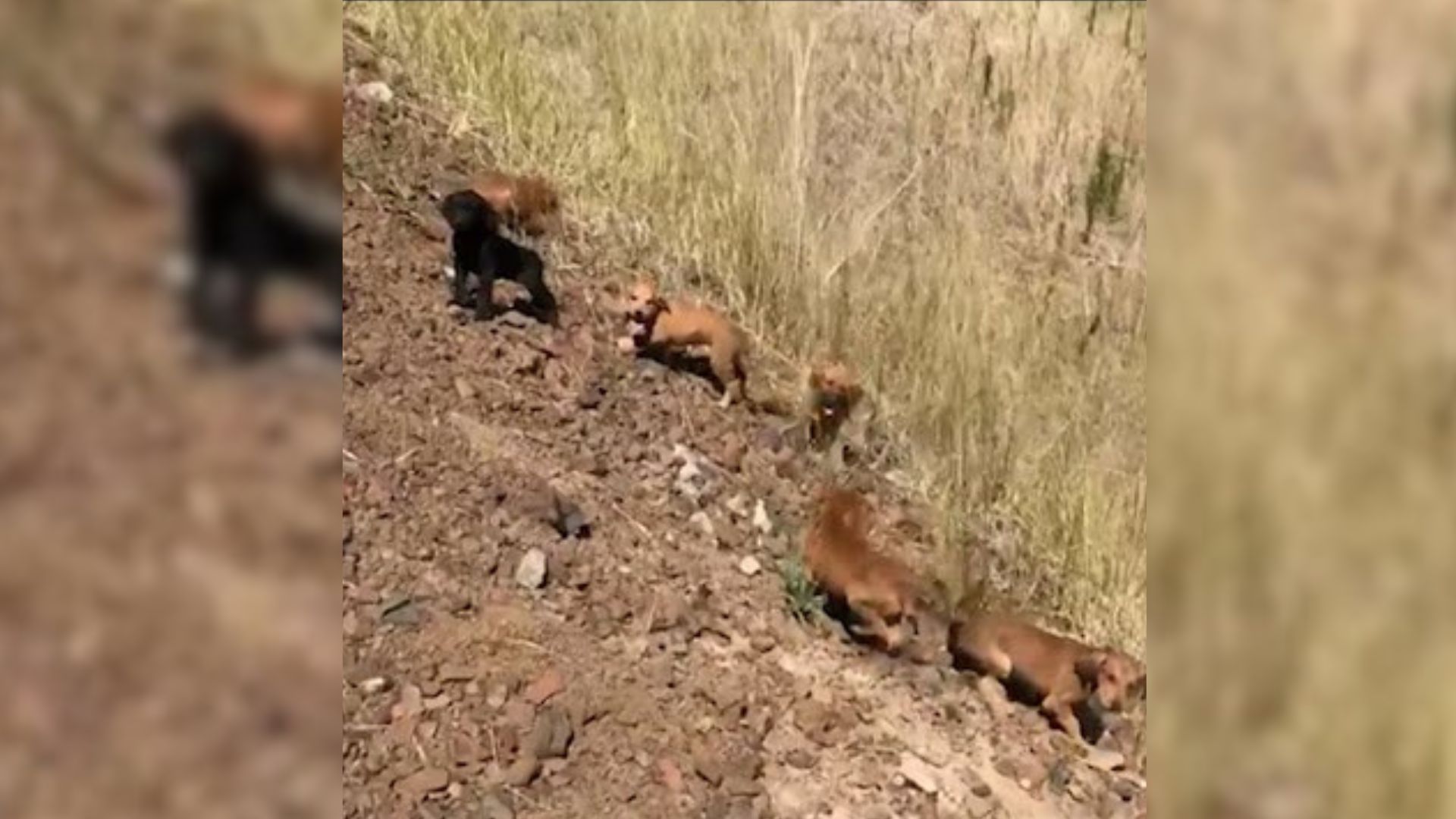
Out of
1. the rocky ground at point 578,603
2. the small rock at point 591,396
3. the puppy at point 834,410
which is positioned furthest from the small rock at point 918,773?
the small rock at point 591,396

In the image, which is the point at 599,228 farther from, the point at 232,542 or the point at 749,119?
the point at 232,542

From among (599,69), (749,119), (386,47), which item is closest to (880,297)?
(749,119)

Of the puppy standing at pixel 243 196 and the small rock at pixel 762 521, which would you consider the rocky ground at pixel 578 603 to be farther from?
the puppy standing at pixel 243 196

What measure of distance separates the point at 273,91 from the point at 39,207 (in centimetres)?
8

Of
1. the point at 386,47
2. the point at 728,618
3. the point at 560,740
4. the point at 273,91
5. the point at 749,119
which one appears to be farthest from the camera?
the point at 749,119

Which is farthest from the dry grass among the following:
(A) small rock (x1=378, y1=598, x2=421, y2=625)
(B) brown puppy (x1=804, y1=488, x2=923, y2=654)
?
(A) small rock (x1=378, y1=598, x2=421, y2=625)

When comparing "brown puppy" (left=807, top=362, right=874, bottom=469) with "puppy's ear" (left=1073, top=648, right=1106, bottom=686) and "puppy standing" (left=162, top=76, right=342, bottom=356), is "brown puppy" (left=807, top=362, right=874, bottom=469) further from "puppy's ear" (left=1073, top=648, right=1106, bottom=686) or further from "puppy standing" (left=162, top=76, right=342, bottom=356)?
"puppy standing" (left=162, top=76, right=342, bottom=356)

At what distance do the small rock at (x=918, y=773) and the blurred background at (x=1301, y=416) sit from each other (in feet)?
1.91

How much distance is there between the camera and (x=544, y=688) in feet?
5.28

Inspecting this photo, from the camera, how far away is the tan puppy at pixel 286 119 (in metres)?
0.47

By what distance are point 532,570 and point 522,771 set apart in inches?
→ 9.6

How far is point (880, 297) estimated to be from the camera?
88.2 inches

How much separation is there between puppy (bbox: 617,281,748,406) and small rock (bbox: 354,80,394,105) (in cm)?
38

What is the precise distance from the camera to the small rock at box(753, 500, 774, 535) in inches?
76.1
